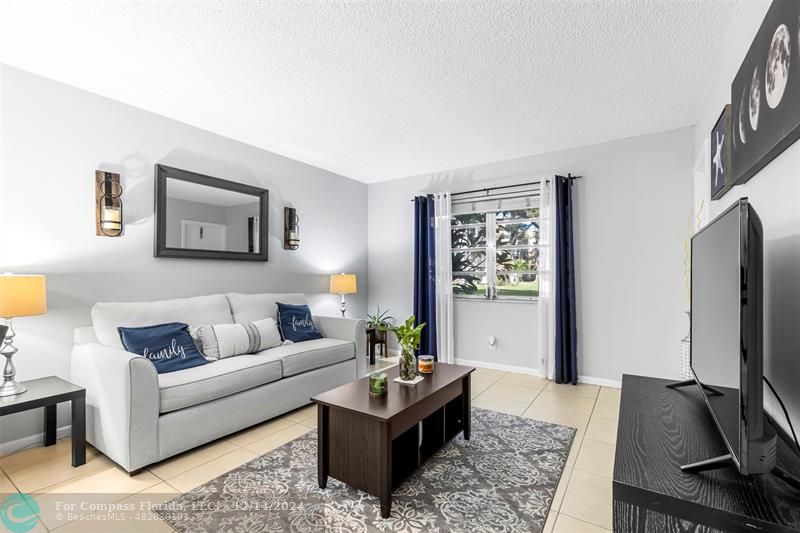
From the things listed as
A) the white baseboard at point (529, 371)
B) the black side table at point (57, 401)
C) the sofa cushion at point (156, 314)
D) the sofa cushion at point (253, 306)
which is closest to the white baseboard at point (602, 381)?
the white baseboard at point (529, 371)

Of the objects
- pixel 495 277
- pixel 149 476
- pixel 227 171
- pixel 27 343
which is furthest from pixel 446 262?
pixel 27 343

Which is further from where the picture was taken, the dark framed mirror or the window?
the window

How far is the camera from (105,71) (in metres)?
2.57

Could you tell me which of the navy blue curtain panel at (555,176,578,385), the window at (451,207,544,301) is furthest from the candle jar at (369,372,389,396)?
the window at (451,207,544,301)

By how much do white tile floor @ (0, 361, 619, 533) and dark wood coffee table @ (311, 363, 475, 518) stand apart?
0.72 m

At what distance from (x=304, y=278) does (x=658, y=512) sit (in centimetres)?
407

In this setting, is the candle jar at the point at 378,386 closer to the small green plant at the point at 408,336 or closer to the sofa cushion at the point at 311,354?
the small green plant at the point at 408,336

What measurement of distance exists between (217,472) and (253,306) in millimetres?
1648

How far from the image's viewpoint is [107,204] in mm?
2920

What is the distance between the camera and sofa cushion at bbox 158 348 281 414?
235cm

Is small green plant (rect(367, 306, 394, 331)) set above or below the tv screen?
below

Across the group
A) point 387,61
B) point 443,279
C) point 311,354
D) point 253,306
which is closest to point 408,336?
point 311,354

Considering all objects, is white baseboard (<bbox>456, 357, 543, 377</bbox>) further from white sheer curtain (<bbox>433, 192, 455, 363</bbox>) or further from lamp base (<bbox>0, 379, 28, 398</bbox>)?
lamp base (<bbox>0, 379, 28, 398</bbox>)

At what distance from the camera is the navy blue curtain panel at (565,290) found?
398 cm
